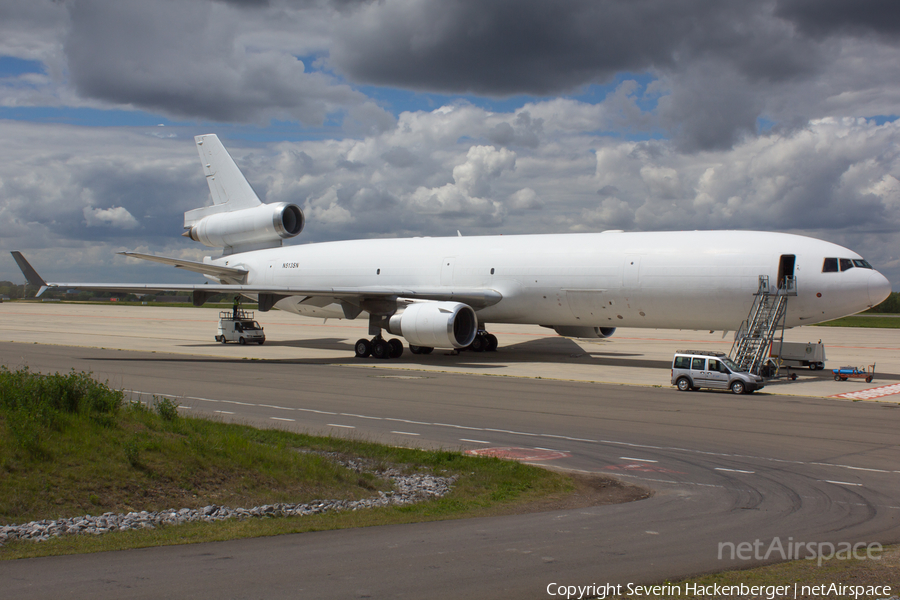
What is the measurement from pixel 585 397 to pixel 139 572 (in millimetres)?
16128

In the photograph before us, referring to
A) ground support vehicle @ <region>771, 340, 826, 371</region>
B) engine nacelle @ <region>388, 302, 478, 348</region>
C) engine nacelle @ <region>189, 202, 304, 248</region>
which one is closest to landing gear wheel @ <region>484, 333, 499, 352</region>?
engine nacelle @ <region>388, 302, 478, 348</region>

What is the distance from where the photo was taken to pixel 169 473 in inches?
384

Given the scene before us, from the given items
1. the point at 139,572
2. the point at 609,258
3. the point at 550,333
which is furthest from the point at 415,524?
the point at 550,333

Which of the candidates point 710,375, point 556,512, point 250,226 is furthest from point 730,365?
point 250,226

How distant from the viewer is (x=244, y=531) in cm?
825

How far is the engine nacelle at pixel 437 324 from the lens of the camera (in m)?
29.8

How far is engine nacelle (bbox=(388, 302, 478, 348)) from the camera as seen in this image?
29766 millimetres

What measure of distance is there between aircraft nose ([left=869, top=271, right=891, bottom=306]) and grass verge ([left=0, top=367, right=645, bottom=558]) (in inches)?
777

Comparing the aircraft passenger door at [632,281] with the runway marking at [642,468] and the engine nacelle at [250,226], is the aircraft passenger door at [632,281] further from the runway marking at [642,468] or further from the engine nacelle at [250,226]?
the engine nacelle at [250,226]

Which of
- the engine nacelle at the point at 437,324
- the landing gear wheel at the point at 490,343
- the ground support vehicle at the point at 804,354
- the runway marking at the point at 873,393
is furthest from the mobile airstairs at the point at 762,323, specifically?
the landing gear wheel at the point at 490,343

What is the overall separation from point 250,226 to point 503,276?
16.5 metres

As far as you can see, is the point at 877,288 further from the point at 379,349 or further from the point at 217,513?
the point at 217,513

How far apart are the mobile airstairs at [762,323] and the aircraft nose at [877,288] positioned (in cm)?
256

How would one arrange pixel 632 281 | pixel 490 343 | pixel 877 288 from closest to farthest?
pixel 877 288 → pixel 632 281 → pixel 490 343
